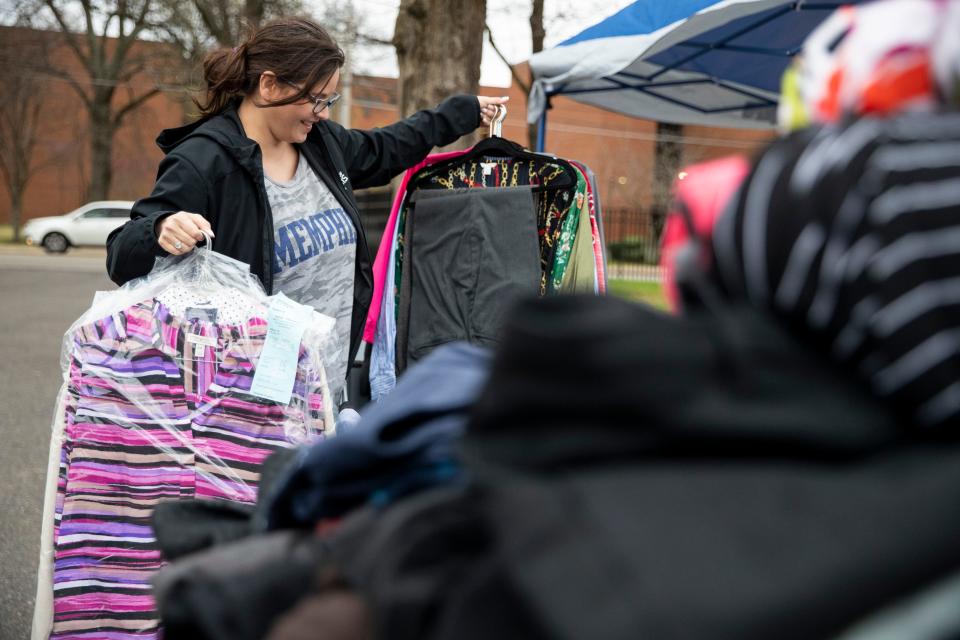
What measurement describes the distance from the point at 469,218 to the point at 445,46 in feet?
7.42

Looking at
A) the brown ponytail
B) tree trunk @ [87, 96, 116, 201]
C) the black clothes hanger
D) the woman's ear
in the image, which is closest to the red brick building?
tree trunk @ [87, 96, 116, 201]

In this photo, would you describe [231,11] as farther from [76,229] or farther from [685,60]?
[685,60]

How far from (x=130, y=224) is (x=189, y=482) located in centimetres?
73

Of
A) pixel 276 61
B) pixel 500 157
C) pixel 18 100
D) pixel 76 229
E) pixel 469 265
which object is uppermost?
pixel 18 100

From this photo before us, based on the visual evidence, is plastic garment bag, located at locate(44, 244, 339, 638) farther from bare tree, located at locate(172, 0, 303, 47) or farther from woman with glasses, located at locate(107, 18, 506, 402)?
bare tree, located at locate(172, 0, 303, 47)

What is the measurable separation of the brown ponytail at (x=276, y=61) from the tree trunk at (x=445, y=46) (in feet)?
8.04

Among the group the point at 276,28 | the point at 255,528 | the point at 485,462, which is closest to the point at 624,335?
the point at 485,462

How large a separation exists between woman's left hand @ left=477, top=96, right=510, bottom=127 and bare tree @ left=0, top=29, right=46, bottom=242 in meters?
27.3

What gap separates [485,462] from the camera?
80 cm

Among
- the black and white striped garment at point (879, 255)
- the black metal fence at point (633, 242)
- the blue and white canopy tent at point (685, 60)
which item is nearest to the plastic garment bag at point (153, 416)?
the black and white striped garment at point (879, 255)

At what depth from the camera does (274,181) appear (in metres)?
2.83

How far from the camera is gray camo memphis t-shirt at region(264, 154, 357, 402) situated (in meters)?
2.80

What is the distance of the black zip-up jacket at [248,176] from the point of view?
254 cm

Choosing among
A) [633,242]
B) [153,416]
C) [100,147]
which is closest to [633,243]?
[633,242]
